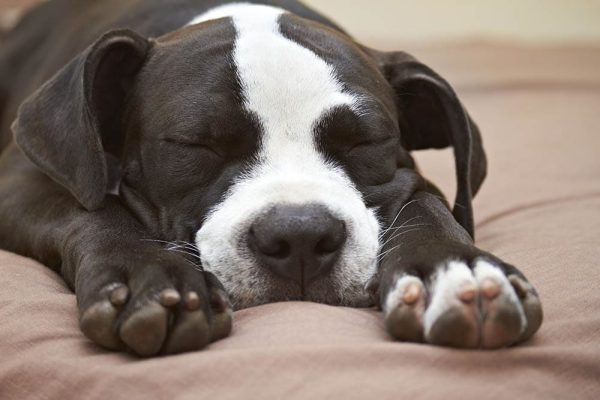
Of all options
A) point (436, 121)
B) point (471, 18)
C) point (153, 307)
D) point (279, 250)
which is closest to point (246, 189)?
point (279, 250)

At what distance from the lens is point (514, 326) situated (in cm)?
153

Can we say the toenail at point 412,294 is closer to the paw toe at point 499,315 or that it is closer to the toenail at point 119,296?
the paw toe at point 499,315

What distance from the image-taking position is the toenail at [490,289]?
153 cm

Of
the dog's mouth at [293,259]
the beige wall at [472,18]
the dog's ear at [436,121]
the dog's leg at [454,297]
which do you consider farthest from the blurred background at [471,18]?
the dog's leg at [454,297]

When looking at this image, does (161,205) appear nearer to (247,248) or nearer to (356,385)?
(247,248)

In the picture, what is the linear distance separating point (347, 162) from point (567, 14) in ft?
13.8

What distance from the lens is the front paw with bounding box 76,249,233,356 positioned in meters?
1.55

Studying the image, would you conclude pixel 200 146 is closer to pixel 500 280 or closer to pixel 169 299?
pixel 169 299

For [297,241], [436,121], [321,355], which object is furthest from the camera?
[436,121]

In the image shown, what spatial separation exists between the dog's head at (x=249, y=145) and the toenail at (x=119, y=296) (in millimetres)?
269

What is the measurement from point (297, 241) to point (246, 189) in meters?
0.22

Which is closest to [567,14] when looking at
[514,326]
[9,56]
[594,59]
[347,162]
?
[594,59]

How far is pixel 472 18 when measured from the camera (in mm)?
5922

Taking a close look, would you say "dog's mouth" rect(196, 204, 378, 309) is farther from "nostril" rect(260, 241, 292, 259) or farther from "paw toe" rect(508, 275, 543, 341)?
"paw toe" rect(508, 275, 543, 341)
